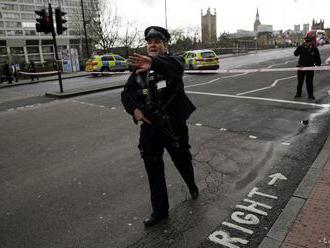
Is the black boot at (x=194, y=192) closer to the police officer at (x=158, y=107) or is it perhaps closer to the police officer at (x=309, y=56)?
the police officer at (x=158, y=107)

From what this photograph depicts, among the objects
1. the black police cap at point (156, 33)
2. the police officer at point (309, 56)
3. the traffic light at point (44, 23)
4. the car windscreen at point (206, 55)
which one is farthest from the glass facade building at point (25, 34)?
the black police cap at point (156, 33)

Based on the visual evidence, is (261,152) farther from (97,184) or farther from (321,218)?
(97,184)

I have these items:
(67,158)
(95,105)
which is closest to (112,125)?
(67,158)

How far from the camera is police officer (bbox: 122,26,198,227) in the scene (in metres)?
3.07

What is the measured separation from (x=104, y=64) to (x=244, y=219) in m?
22.9

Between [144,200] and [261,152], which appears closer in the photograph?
[144,200]

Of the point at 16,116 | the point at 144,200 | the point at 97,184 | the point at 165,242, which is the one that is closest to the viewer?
the point at 165,242

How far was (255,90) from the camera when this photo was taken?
11703 mm

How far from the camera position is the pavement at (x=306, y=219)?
2883mm

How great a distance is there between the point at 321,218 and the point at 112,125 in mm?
5549

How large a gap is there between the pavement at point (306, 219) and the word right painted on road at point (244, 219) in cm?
20

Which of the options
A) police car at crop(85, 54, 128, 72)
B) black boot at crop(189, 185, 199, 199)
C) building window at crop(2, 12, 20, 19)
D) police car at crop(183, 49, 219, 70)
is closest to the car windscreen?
police car at crop(183, 49, 219, 70)

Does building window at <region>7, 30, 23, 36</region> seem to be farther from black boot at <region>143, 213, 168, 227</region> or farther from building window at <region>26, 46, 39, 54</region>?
black boot at <region>143, 213, 168, 227</region>

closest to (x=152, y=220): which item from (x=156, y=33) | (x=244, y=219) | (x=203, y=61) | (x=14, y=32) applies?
(x=244, y=219)
